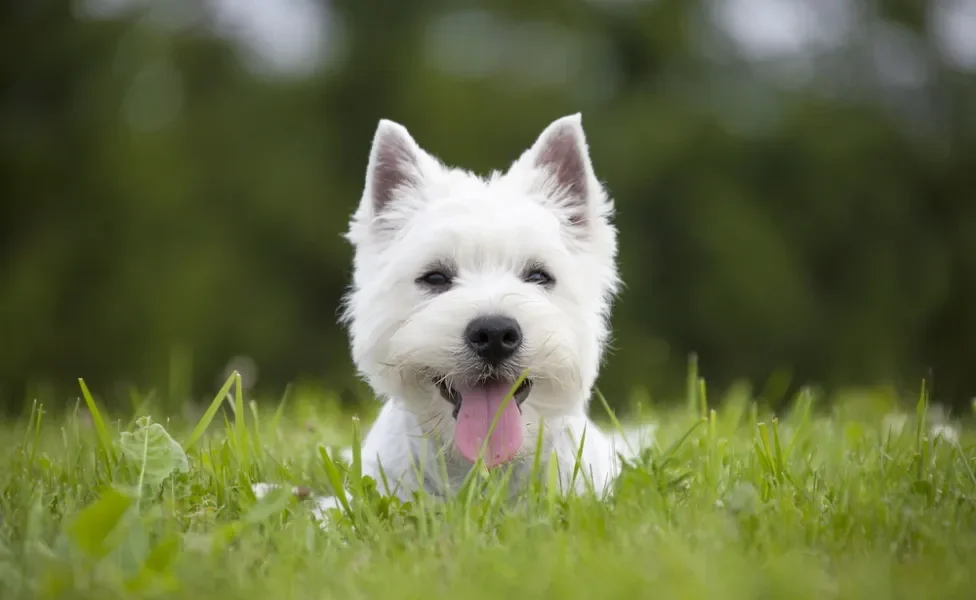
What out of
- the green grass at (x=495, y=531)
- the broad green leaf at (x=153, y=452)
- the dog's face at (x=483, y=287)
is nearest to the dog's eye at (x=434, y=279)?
the dog's face at (x=483, y=287)

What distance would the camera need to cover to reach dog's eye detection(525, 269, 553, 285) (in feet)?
14.6

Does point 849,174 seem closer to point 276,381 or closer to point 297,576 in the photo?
point 276,381

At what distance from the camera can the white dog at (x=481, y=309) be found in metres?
4.07

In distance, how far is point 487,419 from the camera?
4.12m

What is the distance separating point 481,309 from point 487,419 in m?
0.46

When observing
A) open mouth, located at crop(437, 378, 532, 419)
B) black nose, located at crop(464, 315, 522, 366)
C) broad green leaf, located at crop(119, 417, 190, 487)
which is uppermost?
black nose, located at crop(464, 315, 522, 366)

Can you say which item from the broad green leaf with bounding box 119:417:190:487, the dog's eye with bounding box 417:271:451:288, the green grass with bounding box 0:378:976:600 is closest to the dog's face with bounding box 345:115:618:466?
the dog's eye with bounding box 417:271:451:288

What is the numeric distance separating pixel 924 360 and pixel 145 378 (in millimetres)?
12449

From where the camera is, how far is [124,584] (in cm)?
266

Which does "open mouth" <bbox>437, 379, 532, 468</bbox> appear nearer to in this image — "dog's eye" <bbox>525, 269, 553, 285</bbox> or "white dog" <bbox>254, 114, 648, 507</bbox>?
"white dog" <bbox>254, 114, 648, 507</bbox>

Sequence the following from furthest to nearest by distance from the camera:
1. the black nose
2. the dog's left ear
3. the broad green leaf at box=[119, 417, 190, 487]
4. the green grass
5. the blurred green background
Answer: the blurred green background → the dog's left ear → the black nose → the broad green leaf at box=[119, 417, 190, 487] → the green grass

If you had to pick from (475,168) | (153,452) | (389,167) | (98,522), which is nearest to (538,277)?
(389,167)

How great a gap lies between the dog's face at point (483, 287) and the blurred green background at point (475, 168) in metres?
11.0

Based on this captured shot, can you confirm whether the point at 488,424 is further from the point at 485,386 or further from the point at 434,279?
the point at 434,279
